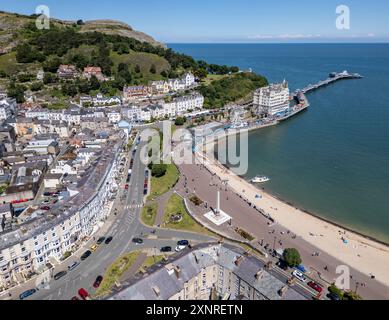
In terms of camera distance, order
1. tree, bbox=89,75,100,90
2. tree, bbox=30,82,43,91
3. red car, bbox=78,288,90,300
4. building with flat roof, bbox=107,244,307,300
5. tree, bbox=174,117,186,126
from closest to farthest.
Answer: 1. building with flat roof, bbox=107,244,307,300
2. red car, bbox=78,288,90,300
3. tree, bbox=174,117,186,126
4. tree, bbox=30,82,43,91
5. tree, bbox=89,75,100,90

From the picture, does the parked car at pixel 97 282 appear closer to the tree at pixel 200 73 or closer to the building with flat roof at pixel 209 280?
the building with flat roof at pixel 209 280

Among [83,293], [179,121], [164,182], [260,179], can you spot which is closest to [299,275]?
[83,293]

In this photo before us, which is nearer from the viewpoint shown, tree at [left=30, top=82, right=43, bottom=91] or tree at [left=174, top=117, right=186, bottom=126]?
tree at [left=174, top=117, right=186, bottom=126]

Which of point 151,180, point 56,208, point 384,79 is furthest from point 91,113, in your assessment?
point 384,79

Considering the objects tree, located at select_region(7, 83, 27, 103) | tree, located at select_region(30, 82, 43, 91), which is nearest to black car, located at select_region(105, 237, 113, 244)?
tree, located at select_region(7, 83, 27, 103)

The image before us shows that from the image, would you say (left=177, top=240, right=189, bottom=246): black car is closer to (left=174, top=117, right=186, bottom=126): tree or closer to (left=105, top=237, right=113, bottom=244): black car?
(left=105, top=237, right=113, bottom=244): black car

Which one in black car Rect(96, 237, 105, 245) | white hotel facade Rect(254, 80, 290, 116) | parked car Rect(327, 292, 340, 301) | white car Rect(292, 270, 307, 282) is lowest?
parked car Rect(327, 292, 340, 301)

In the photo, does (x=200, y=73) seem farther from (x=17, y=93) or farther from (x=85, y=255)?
(x=85, y=255)
